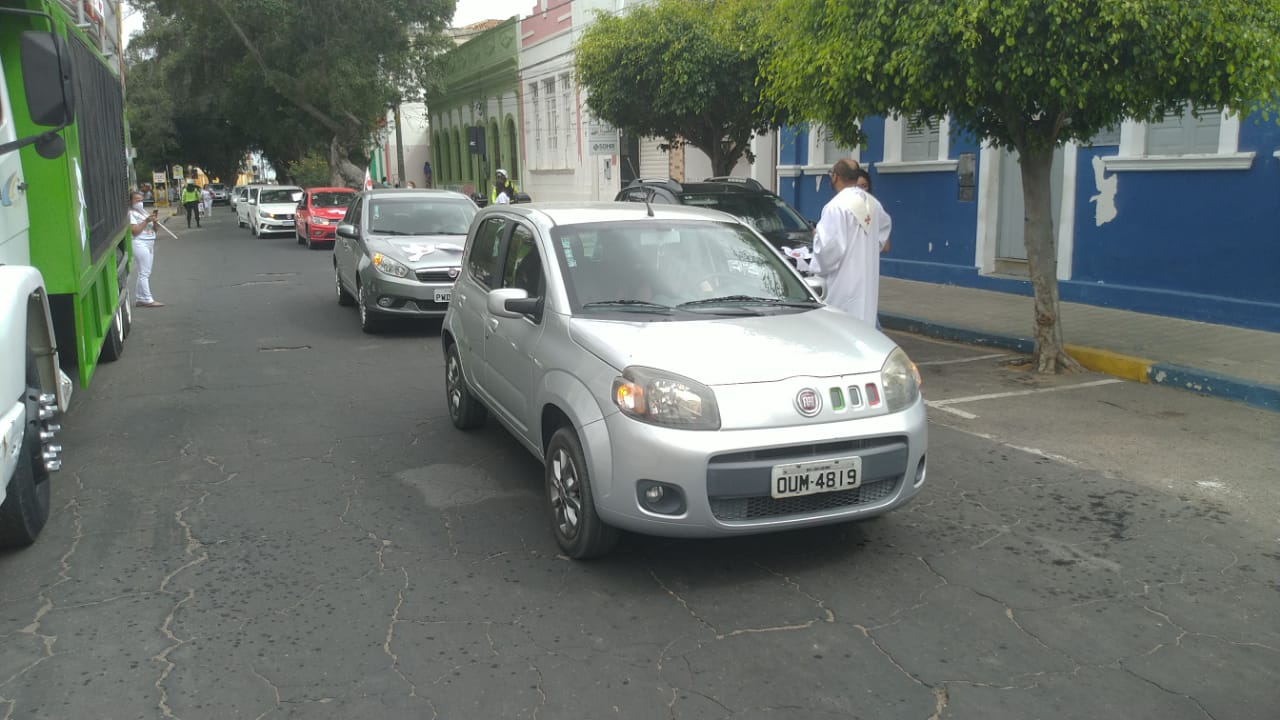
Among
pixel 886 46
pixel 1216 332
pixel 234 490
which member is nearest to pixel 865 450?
pixel 234 490

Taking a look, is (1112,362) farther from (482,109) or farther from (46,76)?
(482,109)

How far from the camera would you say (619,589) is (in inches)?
182

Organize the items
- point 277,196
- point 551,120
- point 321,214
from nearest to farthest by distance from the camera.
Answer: point 321,214 → point 277,196 → point 551,120

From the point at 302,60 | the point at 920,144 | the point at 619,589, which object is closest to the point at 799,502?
the point at 619,589

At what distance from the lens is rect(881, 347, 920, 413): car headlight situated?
15.7 ft

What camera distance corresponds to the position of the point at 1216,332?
34.6ft

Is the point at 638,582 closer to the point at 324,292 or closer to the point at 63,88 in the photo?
the point at 63,88

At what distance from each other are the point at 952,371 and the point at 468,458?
478cm

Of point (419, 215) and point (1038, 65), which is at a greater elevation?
point (1038, 65)

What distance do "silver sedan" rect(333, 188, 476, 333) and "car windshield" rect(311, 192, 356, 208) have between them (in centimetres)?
1363

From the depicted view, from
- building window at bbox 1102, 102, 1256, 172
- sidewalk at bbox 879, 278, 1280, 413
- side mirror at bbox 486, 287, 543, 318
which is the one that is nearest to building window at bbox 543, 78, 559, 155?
sidewalk at bbox 879, 278, 1280, 413

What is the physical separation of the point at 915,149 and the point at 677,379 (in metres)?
12.8

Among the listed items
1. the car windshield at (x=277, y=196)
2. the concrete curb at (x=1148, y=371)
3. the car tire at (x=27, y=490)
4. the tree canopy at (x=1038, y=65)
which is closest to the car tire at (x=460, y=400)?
the car tire at (x=27, y=490)

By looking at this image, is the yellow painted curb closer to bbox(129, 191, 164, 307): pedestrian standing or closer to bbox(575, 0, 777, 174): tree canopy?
bbox(575, 0, 777, 174): tree canopy
